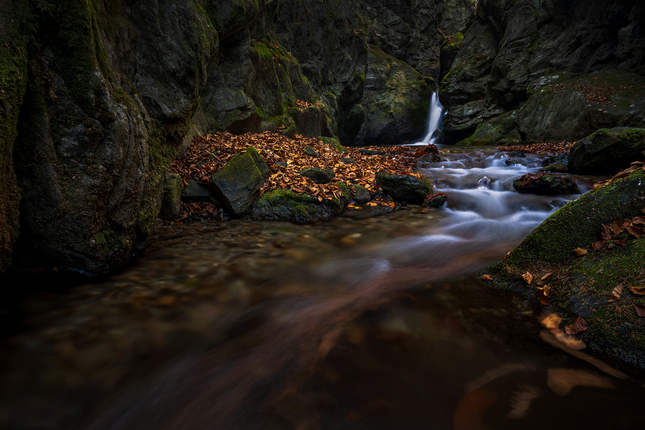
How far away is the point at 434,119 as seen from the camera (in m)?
26.8

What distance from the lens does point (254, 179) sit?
559 cm

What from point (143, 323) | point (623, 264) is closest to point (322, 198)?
point (143, 323)

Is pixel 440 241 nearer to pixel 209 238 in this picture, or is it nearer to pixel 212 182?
pixel 209 238

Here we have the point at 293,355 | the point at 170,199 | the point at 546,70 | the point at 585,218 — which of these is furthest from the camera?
the point at 546,70

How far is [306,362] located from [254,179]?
4.21m

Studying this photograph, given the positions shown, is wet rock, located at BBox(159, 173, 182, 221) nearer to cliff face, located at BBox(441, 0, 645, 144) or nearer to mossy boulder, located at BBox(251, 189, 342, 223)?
mossy boulder, located at BBox(251, 189, 342, 223)

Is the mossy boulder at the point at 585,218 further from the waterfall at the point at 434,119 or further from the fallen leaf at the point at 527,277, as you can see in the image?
the waterfall at the point at 434,119

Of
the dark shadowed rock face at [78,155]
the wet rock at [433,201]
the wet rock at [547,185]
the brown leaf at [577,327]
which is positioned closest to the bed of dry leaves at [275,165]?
the wet rock at [433,201]

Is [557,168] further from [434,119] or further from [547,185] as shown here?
[434,119]

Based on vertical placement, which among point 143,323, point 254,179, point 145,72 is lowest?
point 143,323

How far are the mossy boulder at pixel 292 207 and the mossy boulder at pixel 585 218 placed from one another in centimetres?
370

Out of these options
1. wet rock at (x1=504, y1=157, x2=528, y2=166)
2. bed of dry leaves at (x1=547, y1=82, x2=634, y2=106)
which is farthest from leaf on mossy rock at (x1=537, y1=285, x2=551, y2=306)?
bed of dry leaves at (x1=547, y1=82, x2=634, y2=106)

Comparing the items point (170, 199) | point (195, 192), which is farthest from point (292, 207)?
point (170, 199)

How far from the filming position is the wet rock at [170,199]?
15.3 feet
